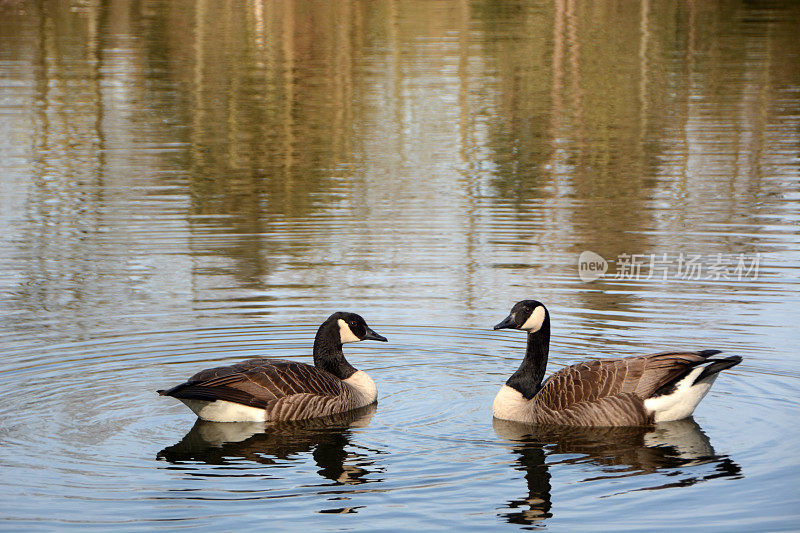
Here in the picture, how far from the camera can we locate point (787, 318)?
44.1ft

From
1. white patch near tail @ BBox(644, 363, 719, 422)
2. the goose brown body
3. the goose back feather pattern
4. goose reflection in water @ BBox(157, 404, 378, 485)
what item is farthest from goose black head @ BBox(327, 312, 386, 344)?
white patch near tail @ BBox(644, 363, 719, 422)

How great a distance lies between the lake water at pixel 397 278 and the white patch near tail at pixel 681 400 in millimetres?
137

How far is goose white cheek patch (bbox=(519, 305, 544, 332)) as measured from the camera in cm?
1097

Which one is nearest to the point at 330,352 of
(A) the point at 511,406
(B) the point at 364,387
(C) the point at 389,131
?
(B) the point at 364,387

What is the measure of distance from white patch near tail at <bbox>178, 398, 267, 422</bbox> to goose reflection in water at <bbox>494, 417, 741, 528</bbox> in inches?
88.2

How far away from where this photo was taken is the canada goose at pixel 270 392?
407 inches

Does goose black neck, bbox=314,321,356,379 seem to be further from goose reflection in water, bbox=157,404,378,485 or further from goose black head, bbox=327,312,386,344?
goose reflection in water, bbox=157,404,378,485

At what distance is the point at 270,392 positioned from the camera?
10.6 metres

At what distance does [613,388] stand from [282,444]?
302 cm

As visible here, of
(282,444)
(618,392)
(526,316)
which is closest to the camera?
(282,444)

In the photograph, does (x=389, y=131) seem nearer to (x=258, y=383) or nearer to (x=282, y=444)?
(x=258, y=383)

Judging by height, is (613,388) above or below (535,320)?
below

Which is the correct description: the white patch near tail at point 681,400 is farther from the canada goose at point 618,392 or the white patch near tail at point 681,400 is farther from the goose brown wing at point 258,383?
the goose brown wing at point 258,383

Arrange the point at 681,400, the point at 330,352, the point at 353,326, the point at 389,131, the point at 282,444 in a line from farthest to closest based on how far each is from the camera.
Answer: the point at 389,131 < the point at 330,352 < the point at 353,326 < the point at 681,400 < the point at 282,444
